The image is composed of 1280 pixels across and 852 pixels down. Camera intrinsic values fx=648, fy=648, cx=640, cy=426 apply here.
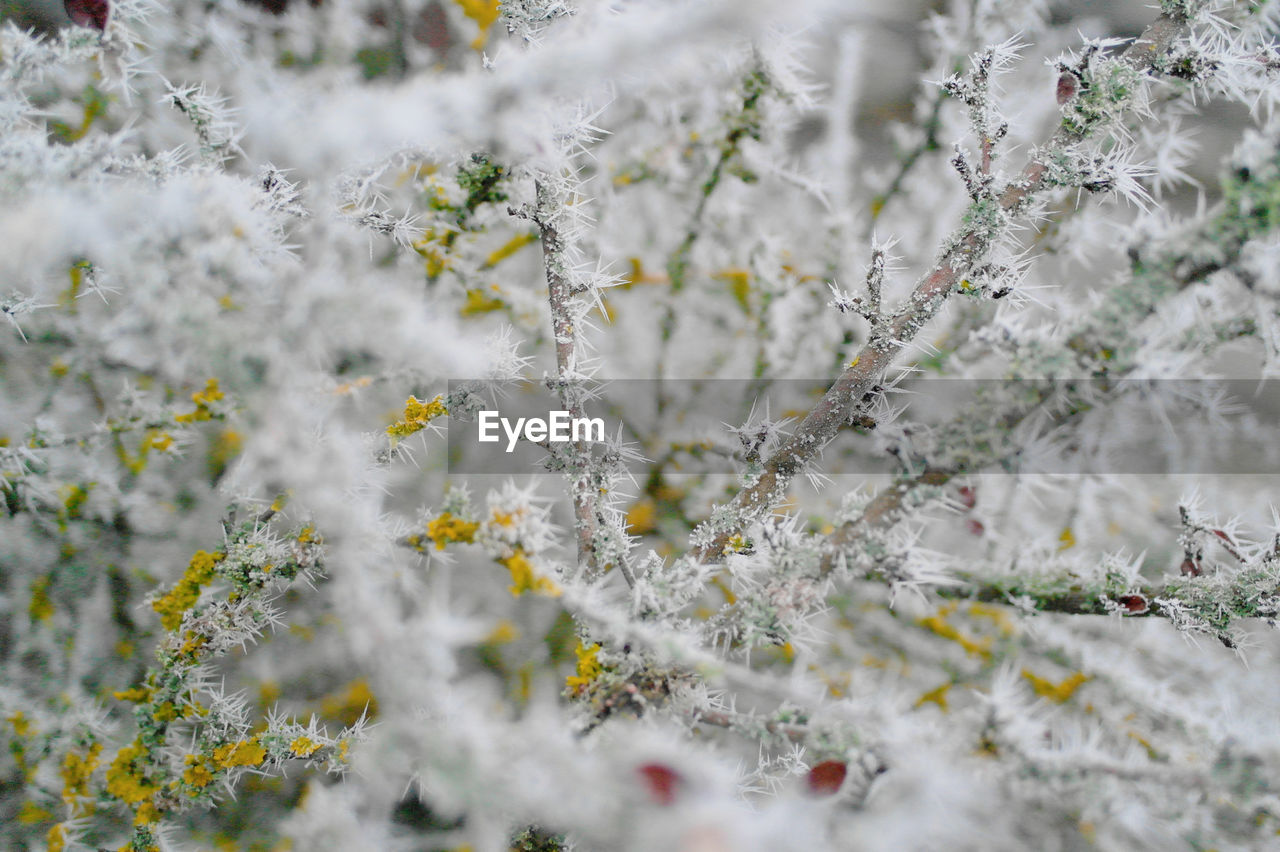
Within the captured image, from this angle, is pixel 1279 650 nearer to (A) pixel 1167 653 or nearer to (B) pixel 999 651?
(A) pixel 1167 653

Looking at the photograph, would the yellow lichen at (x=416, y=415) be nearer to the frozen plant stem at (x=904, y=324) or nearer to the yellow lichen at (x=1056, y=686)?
the frozen plant stem at (x=904, y=324)

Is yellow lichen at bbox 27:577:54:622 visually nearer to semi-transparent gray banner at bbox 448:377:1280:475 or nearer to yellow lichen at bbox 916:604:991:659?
semi-transparent gray banner at bbox 448:377:1280:475

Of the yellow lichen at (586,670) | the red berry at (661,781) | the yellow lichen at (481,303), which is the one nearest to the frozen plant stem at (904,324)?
the yellow lichen at (586,670)

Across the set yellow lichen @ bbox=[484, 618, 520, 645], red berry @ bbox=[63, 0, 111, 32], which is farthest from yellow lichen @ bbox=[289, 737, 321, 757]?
red berry @ bbox=[63, 0, 111, 32]

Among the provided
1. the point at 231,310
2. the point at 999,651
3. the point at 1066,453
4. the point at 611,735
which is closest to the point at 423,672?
the point at 611,735

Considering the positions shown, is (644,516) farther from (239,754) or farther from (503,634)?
(239,754)

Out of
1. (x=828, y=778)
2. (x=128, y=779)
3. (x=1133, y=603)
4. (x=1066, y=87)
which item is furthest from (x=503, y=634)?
(x=1066, y=87)
